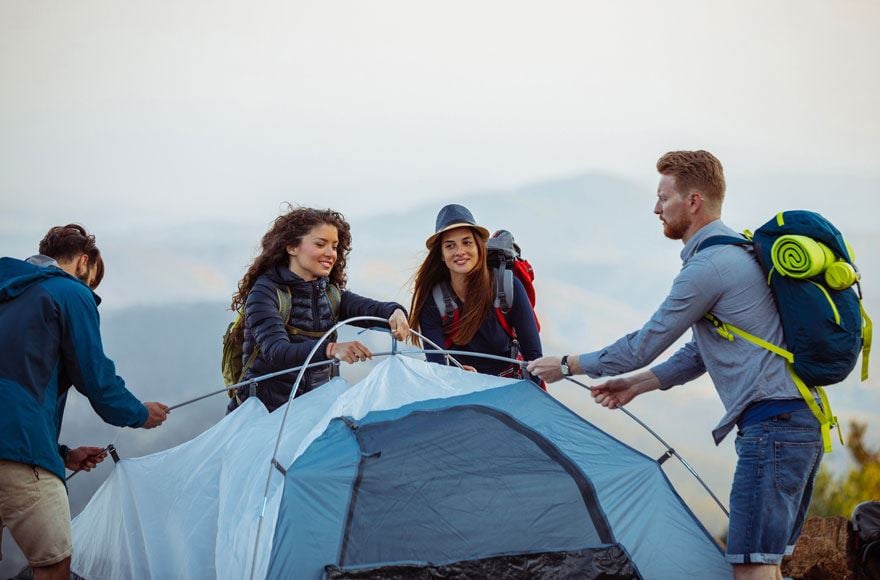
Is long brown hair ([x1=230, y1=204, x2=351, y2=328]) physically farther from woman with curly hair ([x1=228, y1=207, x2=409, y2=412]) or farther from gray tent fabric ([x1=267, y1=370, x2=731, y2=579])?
gray tent fabric ([x1=267, y1=370, x2=731, y2=579])

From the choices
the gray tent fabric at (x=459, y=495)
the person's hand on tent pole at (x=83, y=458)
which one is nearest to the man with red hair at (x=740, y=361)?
the gray tent fabric at (x=459, y=495)

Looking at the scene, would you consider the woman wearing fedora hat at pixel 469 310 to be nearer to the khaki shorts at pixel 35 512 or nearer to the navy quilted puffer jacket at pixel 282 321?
the navy quilted puffer jacket at pixel 282 321

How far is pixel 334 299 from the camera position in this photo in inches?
219

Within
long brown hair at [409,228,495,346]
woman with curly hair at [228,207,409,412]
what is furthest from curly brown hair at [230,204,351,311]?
long brown hair at [409,228,495,346]

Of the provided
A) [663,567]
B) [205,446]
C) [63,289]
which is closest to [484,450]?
[663,567]

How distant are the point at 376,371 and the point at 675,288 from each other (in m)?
1.65

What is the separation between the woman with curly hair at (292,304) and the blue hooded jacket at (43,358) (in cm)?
95

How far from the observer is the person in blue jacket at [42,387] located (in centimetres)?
412

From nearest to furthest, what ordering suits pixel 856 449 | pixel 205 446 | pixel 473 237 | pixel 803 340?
pixel 803 340 → pixel 205 446 → pixel 473 237 → pixel 856 449

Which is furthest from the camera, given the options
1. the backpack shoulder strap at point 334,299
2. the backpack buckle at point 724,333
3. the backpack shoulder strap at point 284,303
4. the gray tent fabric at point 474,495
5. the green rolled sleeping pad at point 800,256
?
the backpack shoulder strap at point 334,299

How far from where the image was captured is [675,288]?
4008 millimetres

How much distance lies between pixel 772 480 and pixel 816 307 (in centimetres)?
69

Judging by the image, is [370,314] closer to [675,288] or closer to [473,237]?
[473,237]

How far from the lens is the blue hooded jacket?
4133mm
